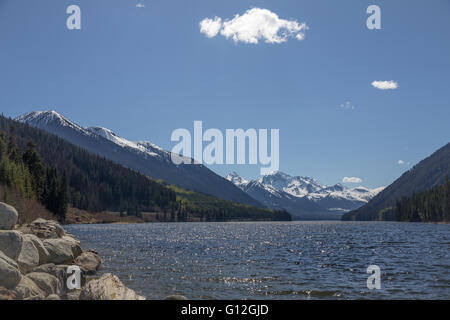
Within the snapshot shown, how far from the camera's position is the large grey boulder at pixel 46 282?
74.2ft

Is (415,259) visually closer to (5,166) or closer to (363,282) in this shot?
(363,282)

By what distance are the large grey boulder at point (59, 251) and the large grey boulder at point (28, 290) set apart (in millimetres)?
9616

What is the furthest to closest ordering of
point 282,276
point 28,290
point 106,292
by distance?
point 282,276 → point 28,290 → point 106,292

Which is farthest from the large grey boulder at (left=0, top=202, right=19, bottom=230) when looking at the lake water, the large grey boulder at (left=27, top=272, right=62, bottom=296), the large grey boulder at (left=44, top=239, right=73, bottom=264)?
the lake water

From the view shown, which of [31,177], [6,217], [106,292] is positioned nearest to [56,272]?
[6,217]

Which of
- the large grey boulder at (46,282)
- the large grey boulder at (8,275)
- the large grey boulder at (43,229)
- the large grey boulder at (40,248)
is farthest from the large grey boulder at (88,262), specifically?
the large grey boulder at (8,275)

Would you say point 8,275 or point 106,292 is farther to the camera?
point 8,275

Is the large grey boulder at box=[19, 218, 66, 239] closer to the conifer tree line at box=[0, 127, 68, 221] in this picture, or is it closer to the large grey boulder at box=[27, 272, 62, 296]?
the large grey boulder at box=[27, 272, 62, 296]

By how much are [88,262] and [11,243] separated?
1284 cm

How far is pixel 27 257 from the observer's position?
2528cm

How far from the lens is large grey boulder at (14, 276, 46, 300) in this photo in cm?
1962

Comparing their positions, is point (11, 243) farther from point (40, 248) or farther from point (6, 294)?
point (40, 248)
